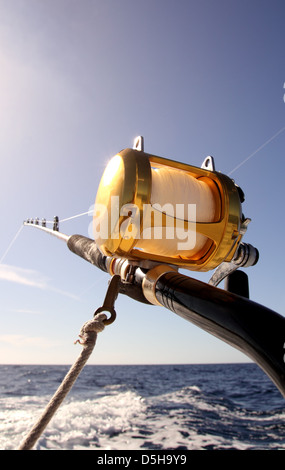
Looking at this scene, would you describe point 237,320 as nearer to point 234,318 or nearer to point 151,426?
point 234,318

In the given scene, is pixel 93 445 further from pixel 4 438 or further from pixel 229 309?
pixel 229 309

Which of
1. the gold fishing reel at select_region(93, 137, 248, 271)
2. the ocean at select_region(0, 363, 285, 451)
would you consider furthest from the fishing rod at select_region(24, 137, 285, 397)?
the ocean at select_region(0, 363, 285, 451)

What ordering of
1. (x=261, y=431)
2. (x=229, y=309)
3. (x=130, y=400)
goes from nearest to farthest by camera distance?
1. (x=229, y=309)
2. (x=261, y=431)
3. (x=130, y=400)

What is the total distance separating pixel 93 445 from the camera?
23.2 feet

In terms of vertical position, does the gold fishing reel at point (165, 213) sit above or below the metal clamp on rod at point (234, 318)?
above

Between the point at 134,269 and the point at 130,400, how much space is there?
1353 centimetres

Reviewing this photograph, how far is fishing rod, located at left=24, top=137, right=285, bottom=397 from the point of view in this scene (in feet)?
2.53

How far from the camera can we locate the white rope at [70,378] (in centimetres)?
65

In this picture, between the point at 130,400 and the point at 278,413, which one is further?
the point at 130,400

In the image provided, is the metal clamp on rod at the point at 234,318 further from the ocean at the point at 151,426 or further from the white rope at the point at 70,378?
the ocean at the point at 151,426

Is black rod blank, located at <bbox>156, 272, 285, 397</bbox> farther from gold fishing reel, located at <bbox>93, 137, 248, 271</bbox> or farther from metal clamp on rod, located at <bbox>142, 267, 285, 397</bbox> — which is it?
gold fishing reel, located at <bbox>93, 137, 248, 271</bbox>

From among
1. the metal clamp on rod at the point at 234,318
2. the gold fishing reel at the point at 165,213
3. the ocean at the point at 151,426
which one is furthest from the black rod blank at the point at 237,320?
the ocean at the point at 151,426

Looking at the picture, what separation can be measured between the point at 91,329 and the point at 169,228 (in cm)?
33
